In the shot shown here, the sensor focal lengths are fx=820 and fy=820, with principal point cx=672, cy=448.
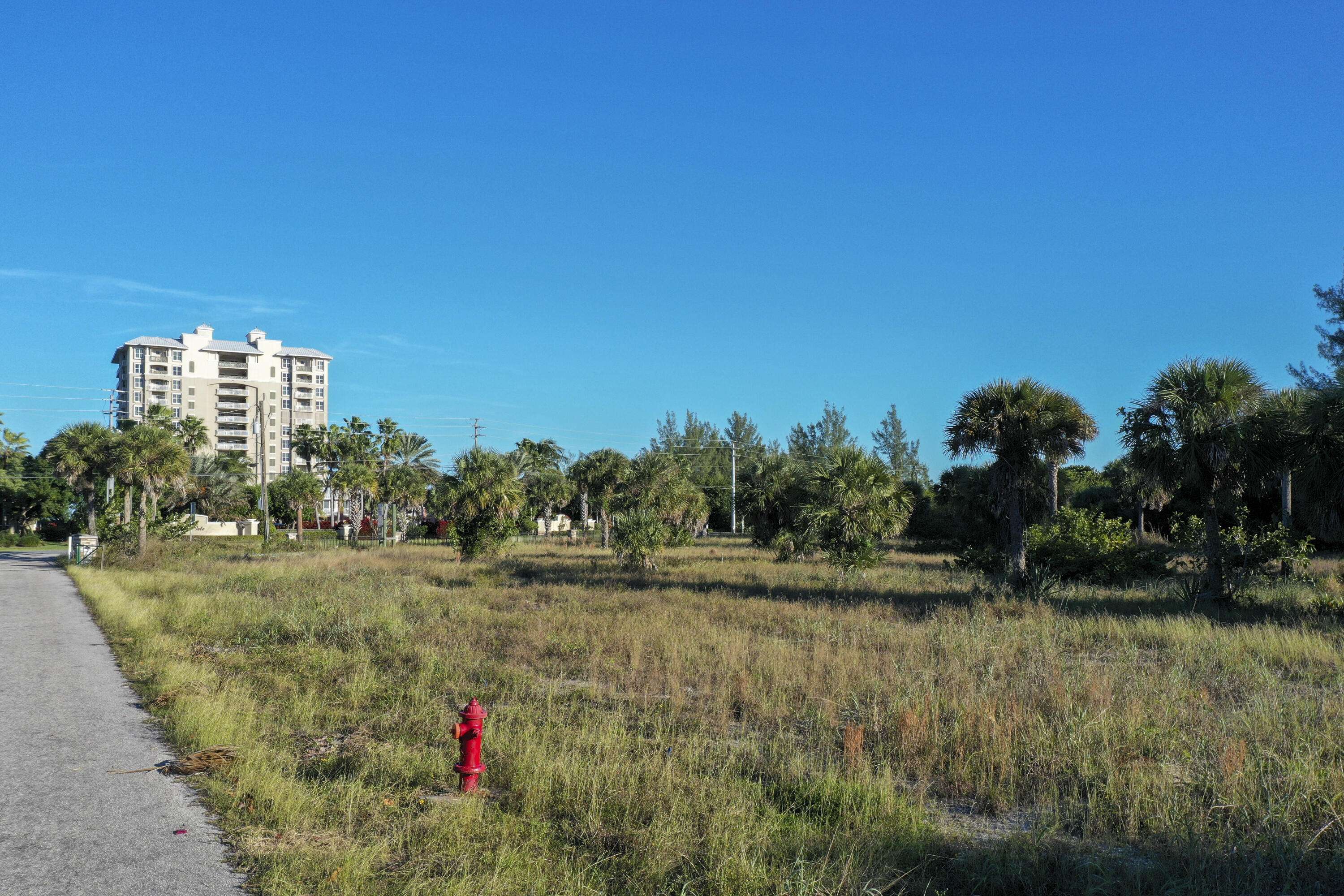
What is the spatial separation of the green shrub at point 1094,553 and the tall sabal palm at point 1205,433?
214 inches

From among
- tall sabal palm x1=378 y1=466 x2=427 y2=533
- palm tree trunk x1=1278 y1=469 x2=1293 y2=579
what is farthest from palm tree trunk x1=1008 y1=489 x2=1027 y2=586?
tall sabal palm x1=378 y1=466 x2=427 y2=533

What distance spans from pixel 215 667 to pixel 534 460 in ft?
222

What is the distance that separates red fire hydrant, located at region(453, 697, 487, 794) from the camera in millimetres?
6160

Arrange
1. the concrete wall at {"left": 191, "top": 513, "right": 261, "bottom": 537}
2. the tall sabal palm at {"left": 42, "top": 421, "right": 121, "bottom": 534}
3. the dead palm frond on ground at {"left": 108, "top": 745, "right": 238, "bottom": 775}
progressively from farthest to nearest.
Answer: the concrete wall at {"left": 191, "top": 513, "right": 261, "bottom": 537}
the tall sabal palm at {"left": 42, "top": 421, "right": 121, "bottom": 534}
the dead palm frond on ground at {"left": 108, "top": 745, "right": 238, "bottom": 775}

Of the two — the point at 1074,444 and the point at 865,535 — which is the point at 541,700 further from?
the point at 865,535

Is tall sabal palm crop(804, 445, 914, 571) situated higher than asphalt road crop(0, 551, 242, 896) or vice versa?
tall sabal palm crop(804, 445, 914, 571)

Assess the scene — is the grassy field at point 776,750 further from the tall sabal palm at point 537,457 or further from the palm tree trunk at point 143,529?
the tall sabal palm at point 537,457

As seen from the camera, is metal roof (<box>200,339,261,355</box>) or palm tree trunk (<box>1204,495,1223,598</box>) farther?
metal roof (<box>200,339,261,355</box>)

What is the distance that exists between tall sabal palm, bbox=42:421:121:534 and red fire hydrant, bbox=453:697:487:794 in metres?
40.9

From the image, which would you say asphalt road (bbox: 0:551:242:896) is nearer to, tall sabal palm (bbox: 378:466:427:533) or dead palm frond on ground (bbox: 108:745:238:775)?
dead palm frond on ground (bbox: 108:745:238:775)

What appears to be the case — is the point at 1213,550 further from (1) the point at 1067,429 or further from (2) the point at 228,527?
(2) the point at 228,527

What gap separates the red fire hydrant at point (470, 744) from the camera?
6.16 m

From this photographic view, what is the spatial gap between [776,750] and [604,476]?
36775 millimetres

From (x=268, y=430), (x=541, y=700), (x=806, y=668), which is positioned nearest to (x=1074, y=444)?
(x=806, y=668)
